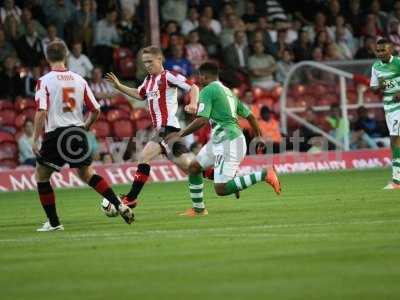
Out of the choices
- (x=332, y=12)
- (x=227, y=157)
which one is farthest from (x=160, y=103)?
(x=332, y=12)

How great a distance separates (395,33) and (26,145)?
11.0 metres

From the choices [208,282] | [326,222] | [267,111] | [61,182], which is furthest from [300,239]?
[267,111]

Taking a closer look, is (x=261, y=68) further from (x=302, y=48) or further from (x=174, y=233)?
(x=174, y=233)

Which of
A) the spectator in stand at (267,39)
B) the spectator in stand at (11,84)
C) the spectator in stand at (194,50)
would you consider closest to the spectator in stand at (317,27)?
the spectator in stand at (267,39)

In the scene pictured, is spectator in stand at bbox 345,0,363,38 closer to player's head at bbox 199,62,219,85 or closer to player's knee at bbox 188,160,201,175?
player's knee at bbox 188,160,201,175

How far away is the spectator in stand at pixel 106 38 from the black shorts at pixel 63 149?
1286 cm

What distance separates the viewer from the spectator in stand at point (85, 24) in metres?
25.4

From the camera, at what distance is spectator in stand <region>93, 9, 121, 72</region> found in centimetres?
2562

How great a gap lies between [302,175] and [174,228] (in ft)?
36.7

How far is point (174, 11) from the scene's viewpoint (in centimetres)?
2745

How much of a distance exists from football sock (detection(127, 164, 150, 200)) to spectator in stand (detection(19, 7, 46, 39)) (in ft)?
33.0

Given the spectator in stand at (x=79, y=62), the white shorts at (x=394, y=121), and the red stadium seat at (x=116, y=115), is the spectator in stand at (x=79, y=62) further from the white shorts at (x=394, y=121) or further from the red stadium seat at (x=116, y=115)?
the white shorts at (x=394, y=121)

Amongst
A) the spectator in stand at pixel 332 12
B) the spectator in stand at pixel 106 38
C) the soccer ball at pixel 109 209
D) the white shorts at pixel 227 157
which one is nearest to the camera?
the soccer ball at pixel 109 209

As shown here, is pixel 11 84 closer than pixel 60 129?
No
